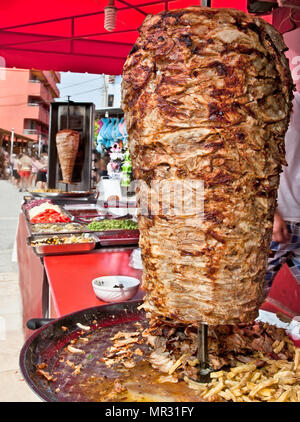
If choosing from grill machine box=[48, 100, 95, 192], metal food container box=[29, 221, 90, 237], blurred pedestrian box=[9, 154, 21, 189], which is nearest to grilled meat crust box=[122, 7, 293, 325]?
metal food container box=[29, 221, 90, 237]

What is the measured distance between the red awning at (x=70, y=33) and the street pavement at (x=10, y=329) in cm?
281

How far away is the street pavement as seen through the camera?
2922 mm

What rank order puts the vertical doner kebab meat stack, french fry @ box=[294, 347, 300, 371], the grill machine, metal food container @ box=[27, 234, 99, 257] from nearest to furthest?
french fry @ box=[294, 347, 300, 371] < metal food container @ box=[27, 234, 99, 257] < the vertical doner kebab meat stack < the grill machine

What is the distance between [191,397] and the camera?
2.86 feet

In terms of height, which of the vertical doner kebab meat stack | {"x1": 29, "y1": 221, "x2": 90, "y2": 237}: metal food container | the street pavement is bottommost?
the street pavement

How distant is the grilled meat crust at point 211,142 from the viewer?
27.9 inches

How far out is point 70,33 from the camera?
5.00 meters

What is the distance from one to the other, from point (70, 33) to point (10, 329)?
12.1 feet

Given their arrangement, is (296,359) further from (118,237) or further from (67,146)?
(67,146)

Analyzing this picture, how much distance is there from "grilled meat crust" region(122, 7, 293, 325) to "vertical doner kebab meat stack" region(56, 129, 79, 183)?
5618 millimetres

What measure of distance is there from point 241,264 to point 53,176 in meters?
6.39

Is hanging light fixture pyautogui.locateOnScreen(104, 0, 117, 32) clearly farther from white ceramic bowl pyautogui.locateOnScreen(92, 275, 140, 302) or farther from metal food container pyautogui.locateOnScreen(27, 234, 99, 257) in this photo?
white ceramic bowl pyautogui.locateOnScreen(92, 275, 140, 302)

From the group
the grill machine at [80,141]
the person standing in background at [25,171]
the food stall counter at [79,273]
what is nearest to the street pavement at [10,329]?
the food stall counter at [79,273]
